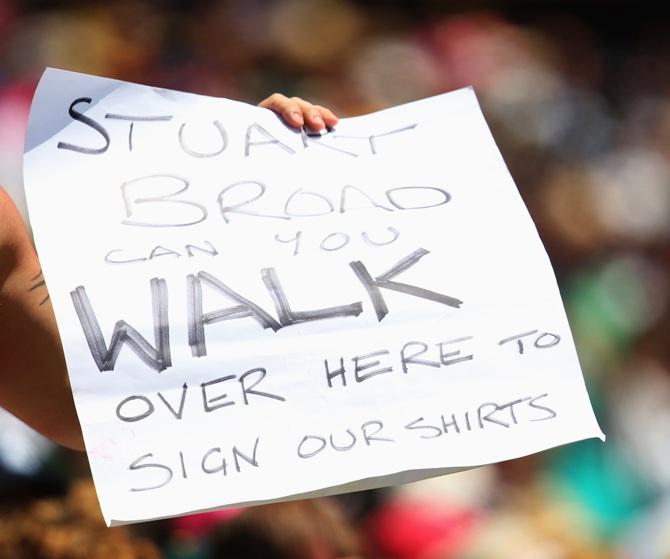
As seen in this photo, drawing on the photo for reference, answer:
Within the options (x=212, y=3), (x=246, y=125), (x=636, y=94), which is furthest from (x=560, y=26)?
(x=246, y=125)

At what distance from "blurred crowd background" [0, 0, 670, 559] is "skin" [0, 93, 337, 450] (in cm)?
95

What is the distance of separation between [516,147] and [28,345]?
6.28ft

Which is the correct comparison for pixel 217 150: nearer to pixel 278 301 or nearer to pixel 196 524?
pixel 278 301

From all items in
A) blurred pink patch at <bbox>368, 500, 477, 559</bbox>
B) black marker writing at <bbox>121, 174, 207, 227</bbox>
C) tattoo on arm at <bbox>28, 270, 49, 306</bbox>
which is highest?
black marker writing at <bbox>121, 174, 207, 227</bbox>

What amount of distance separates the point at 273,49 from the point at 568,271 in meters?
0.91

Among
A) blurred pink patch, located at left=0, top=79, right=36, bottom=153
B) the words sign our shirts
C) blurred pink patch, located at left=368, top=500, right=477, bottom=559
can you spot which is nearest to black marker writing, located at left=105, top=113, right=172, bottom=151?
the words sign our shirts

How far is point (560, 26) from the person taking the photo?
3074mm

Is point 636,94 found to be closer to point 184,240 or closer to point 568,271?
point 568,271

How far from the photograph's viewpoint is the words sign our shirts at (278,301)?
938 mm

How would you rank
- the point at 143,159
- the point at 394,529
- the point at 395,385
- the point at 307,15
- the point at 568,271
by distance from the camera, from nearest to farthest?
the point at 395,385 → the point at 143,159 → the point at 394,529 → the point at 568,271 → the point at 307,15

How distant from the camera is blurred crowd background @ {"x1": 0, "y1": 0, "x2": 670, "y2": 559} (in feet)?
7.25

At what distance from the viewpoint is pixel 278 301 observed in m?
1.01

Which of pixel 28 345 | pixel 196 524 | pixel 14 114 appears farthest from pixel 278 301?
pixel 14 114

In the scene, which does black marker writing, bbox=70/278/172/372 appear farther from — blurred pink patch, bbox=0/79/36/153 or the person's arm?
blurred pink patch, bbox=0/79/36/153
